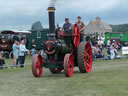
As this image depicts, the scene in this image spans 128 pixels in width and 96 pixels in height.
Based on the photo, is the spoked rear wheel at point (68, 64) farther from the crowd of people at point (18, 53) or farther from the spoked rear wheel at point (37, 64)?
the crowd of people at point (18, 53)

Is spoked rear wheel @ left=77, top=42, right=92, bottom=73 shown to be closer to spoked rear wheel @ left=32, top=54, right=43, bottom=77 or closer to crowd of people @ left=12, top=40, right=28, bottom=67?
spoked rear wheel @ left=32, top=54, right=43, bottom=77

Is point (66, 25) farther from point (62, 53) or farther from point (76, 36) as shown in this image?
point (62, 53)

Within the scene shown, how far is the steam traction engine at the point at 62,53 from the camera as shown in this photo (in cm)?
797

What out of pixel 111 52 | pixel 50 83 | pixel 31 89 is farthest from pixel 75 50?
pixel 111 52

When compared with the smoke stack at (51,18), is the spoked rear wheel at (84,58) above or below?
below

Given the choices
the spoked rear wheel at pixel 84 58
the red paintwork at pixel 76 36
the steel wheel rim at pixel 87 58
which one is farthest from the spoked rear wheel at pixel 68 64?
the steel wheel rim at pixel 87 58

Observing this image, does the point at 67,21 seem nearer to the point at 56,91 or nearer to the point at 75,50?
the point at 75,50

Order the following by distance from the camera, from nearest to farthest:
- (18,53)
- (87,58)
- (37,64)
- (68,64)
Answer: (68,64) < (37,64) < (87,58) < (18,53)

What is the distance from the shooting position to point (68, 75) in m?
7.83

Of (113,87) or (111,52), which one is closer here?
(113,87)

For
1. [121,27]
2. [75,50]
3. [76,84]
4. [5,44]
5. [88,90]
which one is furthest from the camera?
[121,27]

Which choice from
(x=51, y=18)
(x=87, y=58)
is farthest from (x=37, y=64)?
(x=87, y=58)

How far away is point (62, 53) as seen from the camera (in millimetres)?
8477

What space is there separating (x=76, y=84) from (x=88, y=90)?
84 centimetres
